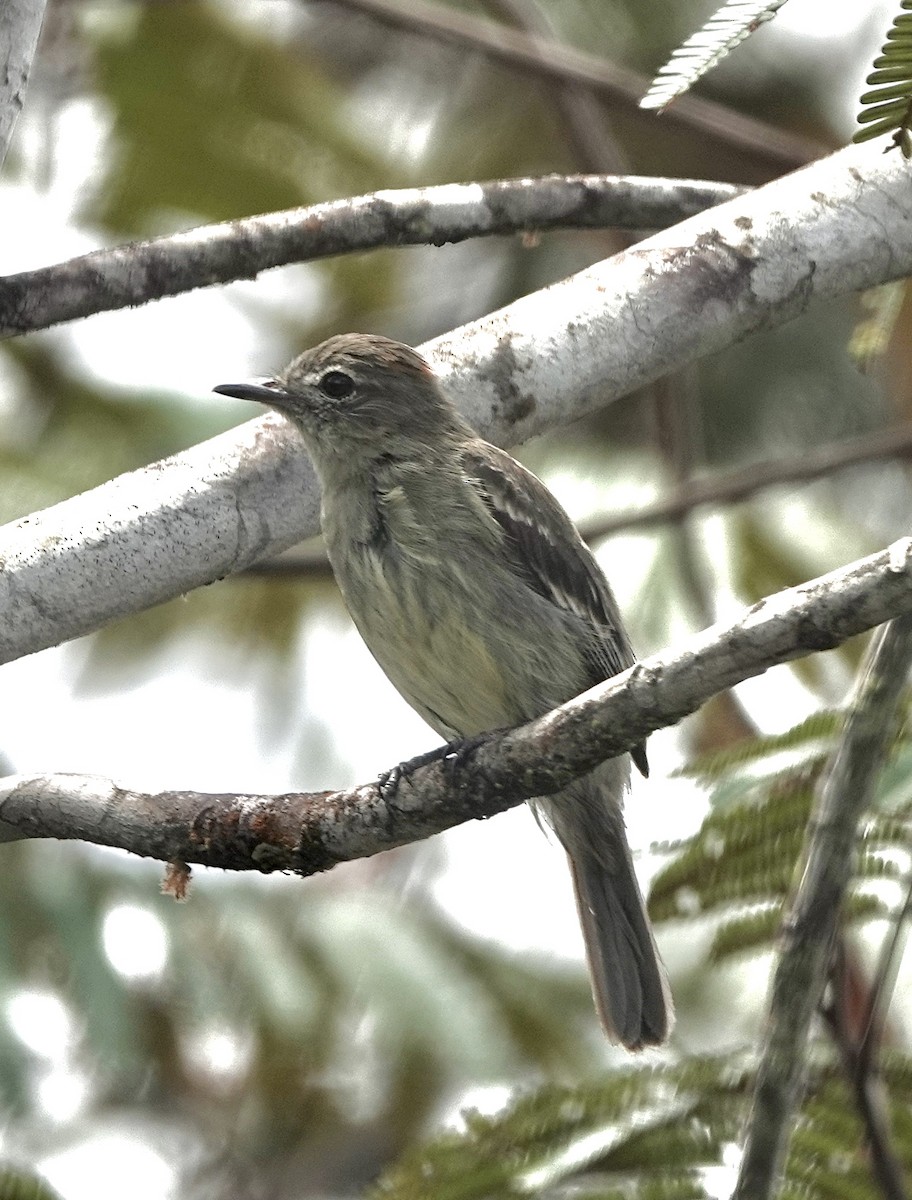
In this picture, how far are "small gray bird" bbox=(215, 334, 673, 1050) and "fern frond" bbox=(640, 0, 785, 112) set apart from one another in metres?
1.27

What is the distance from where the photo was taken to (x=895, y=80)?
7.78ft

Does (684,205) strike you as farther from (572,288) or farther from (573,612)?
(573,612)

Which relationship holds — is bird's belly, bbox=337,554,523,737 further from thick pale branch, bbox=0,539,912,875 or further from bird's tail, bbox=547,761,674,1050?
thick pale branch, bbox=0,539,912,875

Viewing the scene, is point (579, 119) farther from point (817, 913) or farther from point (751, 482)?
point (817, 913)

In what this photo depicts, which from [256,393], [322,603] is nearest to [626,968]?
[256,393]

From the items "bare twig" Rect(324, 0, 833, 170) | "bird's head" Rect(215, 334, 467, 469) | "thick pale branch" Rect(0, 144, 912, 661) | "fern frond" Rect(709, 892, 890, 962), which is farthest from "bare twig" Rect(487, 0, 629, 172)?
"fern frond" Rect(709, 892, 890, 962)

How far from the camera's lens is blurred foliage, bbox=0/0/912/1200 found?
4.00 m

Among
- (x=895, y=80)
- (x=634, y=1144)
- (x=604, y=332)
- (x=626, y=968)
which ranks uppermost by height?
(x=604, y=332)

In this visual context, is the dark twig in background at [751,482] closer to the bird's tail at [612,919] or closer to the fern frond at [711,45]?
the bird's tail at [612,919]

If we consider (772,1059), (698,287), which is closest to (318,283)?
(698,287)

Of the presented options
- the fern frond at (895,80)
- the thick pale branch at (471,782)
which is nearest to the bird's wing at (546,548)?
the thick pale branch at (471,782)

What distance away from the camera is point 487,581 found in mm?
4070

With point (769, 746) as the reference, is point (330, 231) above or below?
above

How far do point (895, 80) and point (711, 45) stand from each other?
28 cm
